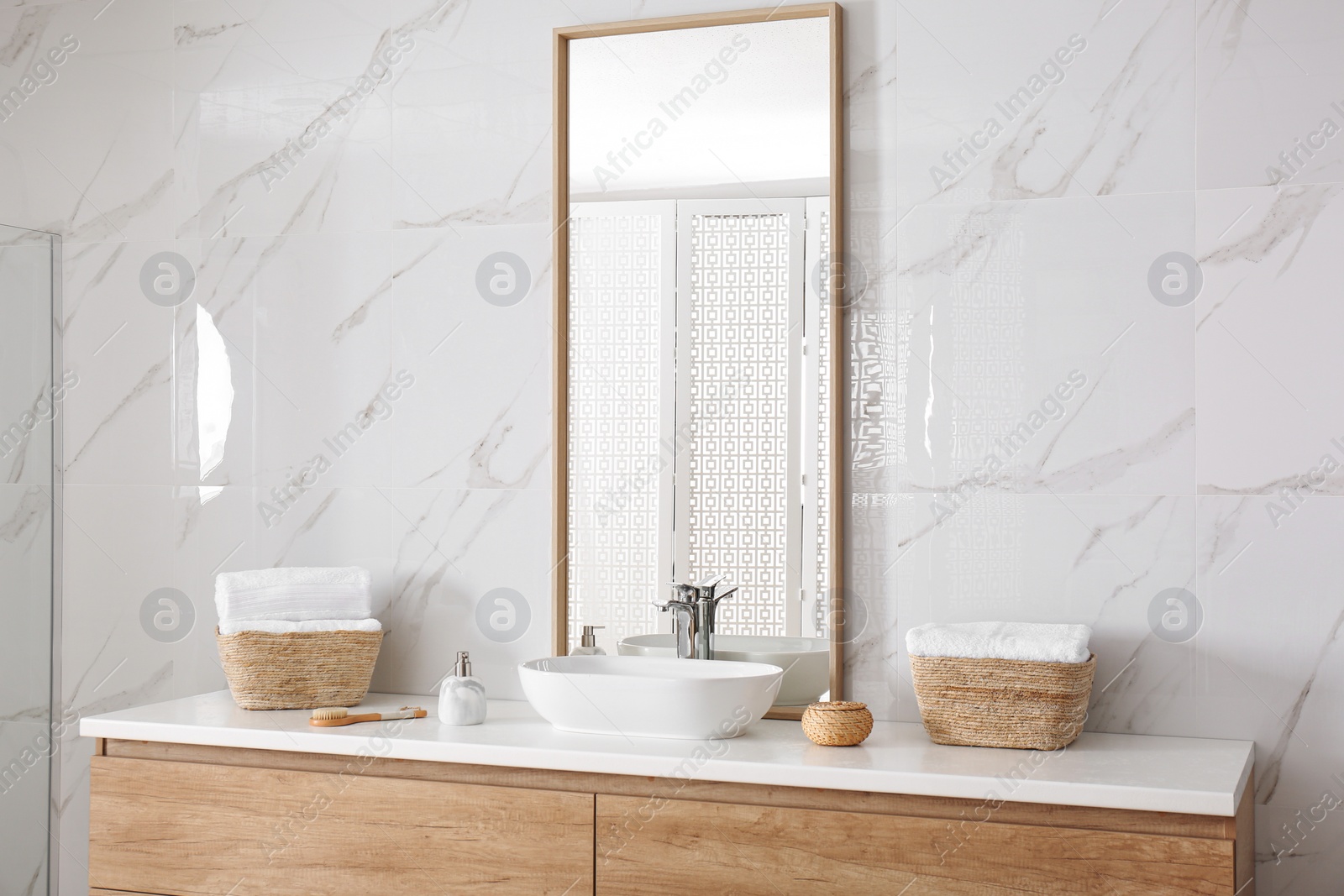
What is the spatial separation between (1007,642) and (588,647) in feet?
2.59

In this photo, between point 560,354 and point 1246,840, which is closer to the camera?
point 1246,840

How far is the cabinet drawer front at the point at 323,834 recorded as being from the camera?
178 centimetres

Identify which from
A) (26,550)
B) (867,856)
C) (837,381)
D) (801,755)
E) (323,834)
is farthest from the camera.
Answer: (26,550)

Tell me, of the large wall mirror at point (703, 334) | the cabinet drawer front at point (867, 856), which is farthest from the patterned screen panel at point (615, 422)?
the cabinet drawer front at point (867, 856)

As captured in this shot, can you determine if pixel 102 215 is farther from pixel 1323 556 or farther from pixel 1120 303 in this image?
pixel 1323 556

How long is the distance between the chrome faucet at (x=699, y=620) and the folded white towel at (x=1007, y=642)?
Answer: 384 mm

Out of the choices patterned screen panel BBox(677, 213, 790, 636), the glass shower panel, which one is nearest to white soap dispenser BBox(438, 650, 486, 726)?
patterned screen panel BBox(677, 213, 790, 636)

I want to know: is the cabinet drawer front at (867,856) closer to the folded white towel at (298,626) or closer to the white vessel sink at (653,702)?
the white vessel sink at (653,702)

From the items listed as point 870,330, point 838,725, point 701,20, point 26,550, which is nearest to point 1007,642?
point 838,725

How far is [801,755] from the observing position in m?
1.74

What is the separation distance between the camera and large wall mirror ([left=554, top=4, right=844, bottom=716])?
6.82 feet

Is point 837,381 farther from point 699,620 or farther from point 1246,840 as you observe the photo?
point 1246,840

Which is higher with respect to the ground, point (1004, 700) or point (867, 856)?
point (1004, 700)

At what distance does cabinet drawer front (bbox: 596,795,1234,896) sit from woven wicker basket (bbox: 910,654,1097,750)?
204mm
